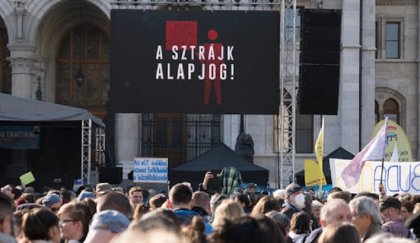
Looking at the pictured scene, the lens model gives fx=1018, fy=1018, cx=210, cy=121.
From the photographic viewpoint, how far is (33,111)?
24.5 meters

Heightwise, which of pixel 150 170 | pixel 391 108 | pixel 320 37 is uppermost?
pixel 320 37

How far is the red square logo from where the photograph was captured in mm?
24953

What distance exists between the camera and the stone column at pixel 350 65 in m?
35.0

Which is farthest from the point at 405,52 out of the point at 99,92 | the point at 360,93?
the point at 99,92

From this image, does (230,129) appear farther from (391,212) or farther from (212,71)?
(391,212)

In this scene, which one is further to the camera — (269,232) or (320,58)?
(320,58)

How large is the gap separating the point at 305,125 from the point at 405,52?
5437 mm

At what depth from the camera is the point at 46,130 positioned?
102 feet

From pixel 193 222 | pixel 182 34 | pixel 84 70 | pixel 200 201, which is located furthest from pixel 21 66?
pixel 193 222

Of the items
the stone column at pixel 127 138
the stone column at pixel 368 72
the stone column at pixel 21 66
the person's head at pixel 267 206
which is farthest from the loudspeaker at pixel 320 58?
the person's head at pixel 267 206

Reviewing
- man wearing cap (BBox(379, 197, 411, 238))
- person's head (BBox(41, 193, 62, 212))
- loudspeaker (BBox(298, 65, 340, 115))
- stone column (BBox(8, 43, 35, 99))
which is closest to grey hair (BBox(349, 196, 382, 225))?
man wearing cap (BBox(379, 197, 411, 238))

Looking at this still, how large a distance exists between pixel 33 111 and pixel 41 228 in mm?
17926

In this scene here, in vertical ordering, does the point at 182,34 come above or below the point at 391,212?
above

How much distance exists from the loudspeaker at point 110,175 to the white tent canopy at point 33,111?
2.43 metres
